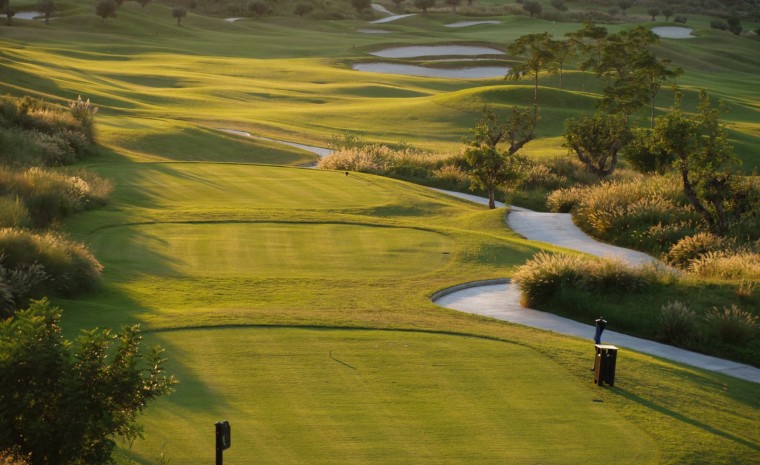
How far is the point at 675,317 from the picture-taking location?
17.3m

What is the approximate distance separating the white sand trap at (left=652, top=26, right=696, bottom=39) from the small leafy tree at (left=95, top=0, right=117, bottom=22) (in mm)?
59653

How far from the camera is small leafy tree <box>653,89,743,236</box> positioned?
961 inches

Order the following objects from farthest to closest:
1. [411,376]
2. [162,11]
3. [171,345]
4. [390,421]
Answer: [162,11] < [171,345] < [411,376] < [390,421]

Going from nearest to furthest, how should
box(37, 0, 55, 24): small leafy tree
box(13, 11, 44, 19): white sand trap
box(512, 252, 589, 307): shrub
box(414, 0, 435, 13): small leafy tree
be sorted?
box(512, 252, 589, 307): shrub, box(37, 0, 55, 24): small leafy tree, box(13, 11, 44, 19): white sand trap, box(414, 0, 435, 13): small leafy tree

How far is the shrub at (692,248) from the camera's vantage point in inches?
936

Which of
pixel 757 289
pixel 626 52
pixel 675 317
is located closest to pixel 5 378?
pixel 675 317

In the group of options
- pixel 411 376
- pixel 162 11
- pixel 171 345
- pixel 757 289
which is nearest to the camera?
pixel 411 376

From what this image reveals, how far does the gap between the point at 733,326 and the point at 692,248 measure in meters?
7.20

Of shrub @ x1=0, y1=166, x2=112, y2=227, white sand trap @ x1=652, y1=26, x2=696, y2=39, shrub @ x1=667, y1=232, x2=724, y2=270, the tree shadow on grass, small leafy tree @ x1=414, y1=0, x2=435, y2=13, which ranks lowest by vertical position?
shrub @ x1=667, y1=232, x2=724, y2=270

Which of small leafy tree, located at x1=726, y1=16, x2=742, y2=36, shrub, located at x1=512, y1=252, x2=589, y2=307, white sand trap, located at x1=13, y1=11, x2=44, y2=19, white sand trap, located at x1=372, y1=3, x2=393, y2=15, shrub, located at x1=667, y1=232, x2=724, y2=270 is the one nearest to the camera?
shrub, located at x1=512, y1=252, x2=589, y2=307

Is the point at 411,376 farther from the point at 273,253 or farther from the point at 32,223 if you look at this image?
the point at 32,223

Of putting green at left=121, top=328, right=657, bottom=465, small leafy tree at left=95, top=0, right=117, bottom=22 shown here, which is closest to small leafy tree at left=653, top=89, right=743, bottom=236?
putting green at left=121, top=328, right=657, bottom=465

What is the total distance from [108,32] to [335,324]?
8188 centimetres

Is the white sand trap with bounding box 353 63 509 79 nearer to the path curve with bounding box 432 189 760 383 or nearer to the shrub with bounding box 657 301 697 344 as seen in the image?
the path curve with bounding box 432 189 760 383
